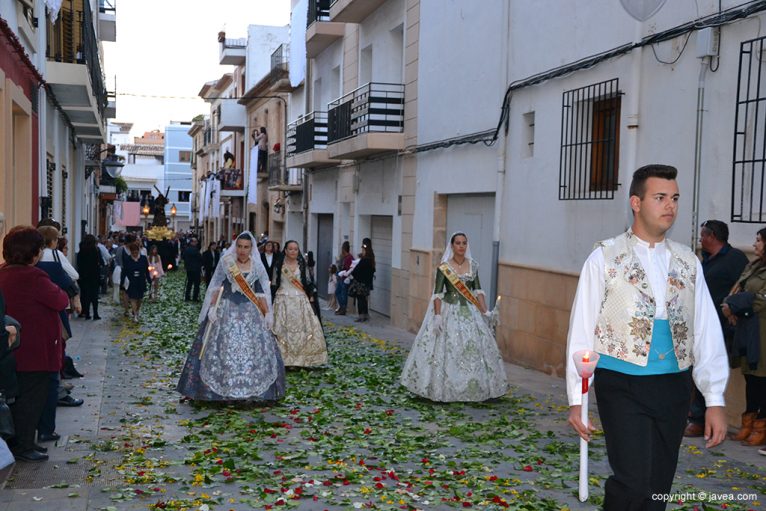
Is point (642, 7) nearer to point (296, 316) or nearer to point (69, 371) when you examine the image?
point (296, 316)

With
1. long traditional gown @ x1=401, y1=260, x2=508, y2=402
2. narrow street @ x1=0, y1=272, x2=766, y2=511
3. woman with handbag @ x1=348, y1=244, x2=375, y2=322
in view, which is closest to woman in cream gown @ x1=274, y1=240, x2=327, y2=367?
narrow street @ x1=0, y1=272, x2=766, y2=511

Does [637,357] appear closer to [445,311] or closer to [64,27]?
[445,311]

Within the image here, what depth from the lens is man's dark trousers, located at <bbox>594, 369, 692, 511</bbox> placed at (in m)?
4.07

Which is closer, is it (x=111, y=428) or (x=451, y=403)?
(x=111, y=428)

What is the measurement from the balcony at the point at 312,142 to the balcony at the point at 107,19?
899 cm

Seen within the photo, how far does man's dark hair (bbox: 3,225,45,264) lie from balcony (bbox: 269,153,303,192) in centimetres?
2207

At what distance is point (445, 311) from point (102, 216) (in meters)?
45.8

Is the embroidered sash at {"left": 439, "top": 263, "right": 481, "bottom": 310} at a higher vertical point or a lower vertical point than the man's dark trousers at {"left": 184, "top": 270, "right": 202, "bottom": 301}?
higher

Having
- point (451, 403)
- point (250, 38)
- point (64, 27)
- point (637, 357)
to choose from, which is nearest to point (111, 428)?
point (451, 403)

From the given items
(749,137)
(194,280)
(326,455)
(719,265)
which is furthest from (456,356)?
(194,280)

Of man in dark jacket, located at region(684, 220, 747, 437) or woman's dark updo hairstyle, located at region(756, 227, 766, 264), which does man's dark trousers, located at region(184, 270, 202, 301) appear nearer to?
man in dark jacket, located at region(684, 220, 747, 437)

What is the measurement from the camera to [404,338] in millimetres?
16547

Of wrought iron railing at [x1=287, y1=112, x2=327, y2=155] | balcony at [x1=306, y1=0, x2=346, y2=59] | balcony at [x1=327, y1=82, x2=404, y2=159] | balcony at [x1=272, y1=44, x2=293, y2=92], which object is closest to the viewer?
balcony at [x1=327, y1=82, x2=404, y2=159]

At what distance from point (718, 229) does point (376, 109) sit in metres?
11.2
